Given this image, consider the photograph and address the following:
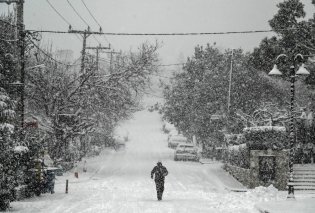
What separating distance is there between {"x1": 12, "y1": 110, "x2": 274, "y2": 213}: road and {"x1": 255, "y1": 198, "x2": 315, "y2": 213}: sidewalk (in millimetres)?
523

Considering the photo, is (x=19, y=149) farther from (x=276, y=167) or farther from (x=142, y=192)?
Answer: (x=276, y=167)

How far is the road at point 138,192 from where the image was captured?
765 inches

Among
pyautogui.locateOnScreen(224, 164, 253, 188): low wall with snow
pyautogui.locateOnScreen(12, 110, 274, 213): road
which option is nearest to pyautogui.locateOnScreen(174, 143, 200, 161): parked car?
pyautogui.locateOnScreen(12, 110, 274, 213): road

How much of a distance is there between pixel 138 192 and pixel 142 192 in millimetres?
203

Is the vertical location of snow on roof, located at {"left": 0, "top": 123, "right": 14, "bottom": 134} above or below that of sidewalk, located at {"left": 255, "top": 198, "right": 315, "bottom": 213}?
above

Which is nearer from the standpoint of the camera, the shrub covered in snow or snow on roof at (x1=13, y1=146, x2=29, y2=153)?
snow on roof at (x1=13, y1=146, x2=29, y2=153)

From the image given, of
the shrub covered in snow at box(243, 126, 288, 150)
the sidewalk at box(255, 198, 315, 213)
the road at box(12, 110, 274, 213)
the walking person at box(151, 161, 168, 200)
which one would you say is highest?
the shrub covered in snow at box(243, 126, 288, 150)

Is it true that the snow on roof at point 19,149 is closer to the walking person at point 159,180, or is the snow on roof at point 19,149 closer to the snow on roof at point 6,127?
the snow on roof at point 6,127

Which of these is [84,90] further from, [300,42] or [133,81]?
→ [300,42]

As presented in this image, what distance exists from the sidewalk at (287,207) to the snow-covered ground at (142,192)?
→ 0.49 meters

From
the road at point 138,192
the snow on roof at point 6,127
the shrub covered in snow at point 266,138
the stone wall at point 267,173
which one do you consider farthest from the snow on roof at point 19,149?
the shrub covered in snow at point 266,138

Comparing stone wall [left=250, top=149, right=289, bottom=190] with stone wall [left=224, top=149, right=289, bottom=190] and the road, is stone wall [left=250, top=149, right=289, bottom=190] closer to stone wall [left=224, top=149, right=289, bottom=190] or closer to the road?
stone wall [left=224, top=149, right=289, bottom=190]

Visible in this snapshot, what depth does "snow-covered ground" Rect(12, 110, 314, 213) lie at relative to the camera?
765 inches

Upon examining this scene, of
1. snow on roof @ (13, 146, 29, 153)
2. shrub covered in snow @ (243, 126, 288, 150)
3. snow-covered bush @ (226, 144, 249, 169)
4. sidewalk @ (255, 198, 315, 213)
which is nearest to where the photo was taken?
sidewalk @ (255, 198, 315, 213)
